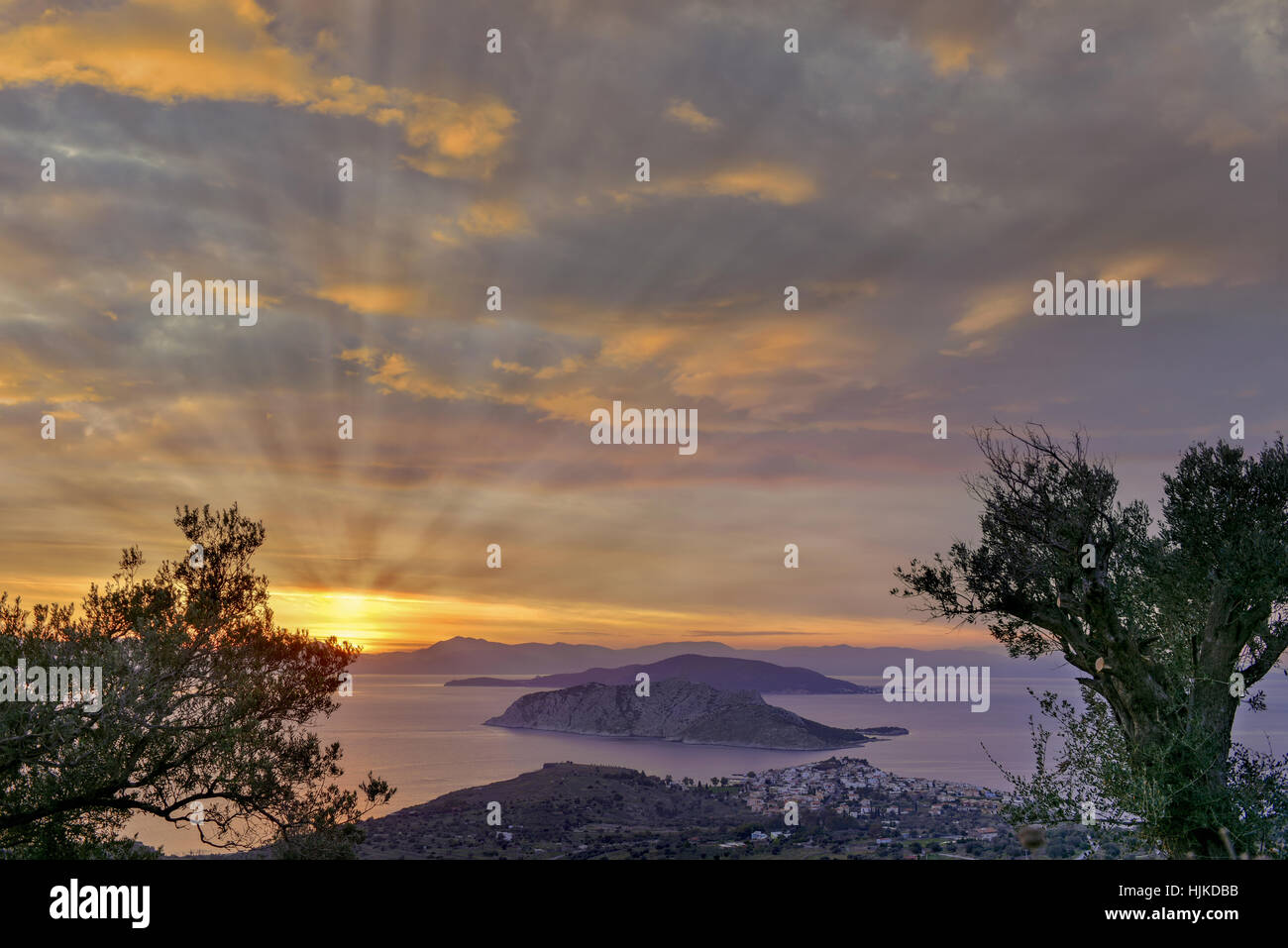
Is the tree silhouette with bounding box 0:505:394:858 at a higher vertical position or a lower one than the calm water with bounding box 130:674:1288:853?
higher

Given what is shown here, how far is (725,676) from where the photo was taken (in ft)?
419

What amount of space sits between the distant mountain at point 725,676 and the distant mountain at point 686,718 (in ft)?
13.1

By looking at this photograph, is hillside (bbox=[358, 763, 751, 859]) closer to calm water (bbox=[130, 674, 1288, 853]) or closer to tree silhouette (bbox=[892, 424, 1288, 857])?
calm water (bbox=[130, 674, 1288, 853])

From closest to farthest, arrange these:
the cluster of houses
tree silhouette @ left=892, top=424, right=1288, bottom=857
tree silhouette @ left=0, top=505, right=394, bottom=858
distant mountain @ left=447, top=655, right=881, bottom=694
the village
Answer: tree silhouette @ left=892, top=424, right=1288, bottom=857 < tree silhouette @ left=0, top=505, right=394, bottom=858 < the village < the cluster of houses < distant mountain @ left=447, top=655, right=881, bottom=694

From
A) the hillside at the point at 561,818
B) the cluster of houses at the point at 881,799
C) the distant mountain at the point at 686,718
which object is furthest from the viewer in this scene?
the distant mountain at the point at 686,718

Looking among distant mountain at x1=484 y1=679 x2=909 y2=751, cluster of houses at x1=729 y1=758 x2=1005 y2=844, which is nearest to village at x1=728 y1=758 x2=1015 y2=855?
cluster of houses at x1=729 y1=758 x2=1005 y2=844

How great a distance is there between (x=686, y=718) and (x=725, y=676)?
2421 centimetres

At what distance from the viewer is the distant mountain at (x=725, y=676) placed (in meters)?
122

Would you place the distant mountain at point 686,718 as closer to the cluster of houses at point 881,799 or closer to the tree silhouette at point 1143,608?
the cluster of houses at point 881,799

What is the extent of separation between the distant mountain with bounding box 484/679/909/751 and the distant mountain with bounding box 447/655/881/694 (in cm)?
398

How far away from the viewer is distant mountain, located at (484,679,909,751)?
3900 inches

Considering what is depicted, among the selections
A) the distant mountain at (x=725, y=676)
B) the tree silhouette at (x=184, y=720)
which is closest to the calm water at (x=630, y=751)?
the distant mountain at (x=725, y=676)

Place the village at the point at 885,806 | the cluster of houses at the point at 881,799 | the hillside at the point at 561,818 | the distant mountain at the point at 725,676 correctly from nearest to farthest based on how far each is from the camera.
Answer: the village at the point at 885,806, the cluster of houses at the point at 881,799, the hillside at the point at 561,818, the distant mountain at the point at 725,676
